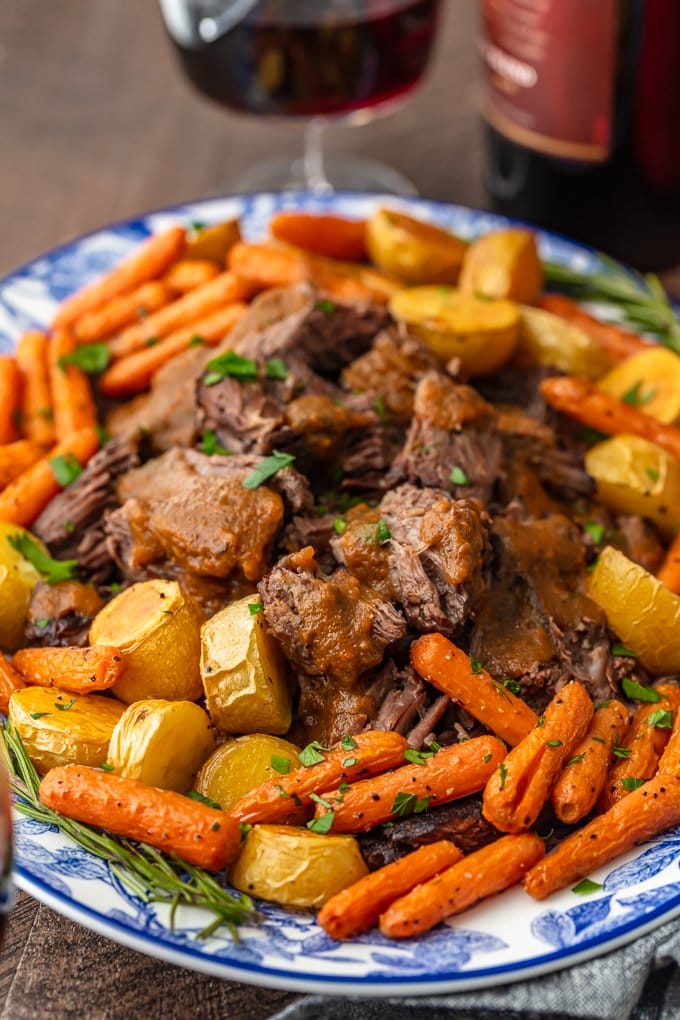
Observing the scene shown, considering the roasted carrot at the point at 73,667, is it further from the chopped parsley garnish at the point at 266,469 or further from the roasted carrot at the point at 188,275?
the roasted carrot at the point at 188,275

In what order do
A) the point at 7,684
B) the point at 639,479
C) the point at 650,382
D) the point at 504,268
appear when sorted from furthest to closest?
the point at 504,268 → the point at 650,382 → the point at 639,479 → the point at 7,684

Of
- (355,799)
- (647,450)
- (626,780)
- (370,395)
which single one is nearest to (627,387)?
(647,450)

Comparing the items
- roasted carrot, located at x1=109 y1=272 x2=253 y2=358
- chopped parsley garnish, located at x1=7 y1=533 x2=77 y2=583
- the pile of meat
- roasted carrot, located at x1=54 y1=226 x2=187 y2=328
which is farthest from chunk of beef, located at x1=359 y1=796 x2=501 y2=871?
roasted carrot, located at x1=54 y1=226 x2=187 y2=328

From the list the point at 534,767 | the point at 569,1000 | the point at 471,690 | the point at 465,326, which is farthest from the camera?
the point at 465,326

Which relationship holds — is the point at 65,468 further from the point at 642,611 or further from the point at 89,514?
the point at 642,611

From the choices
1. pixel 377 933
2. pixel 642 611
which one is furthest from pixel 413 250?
pixel 377 933

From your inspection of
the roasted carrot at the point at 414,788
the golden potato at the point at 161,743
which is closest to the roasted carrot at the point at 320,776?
the roasted carrot at the point at 414,788

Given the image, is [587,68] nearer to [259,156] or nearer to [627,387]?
[627,387]
